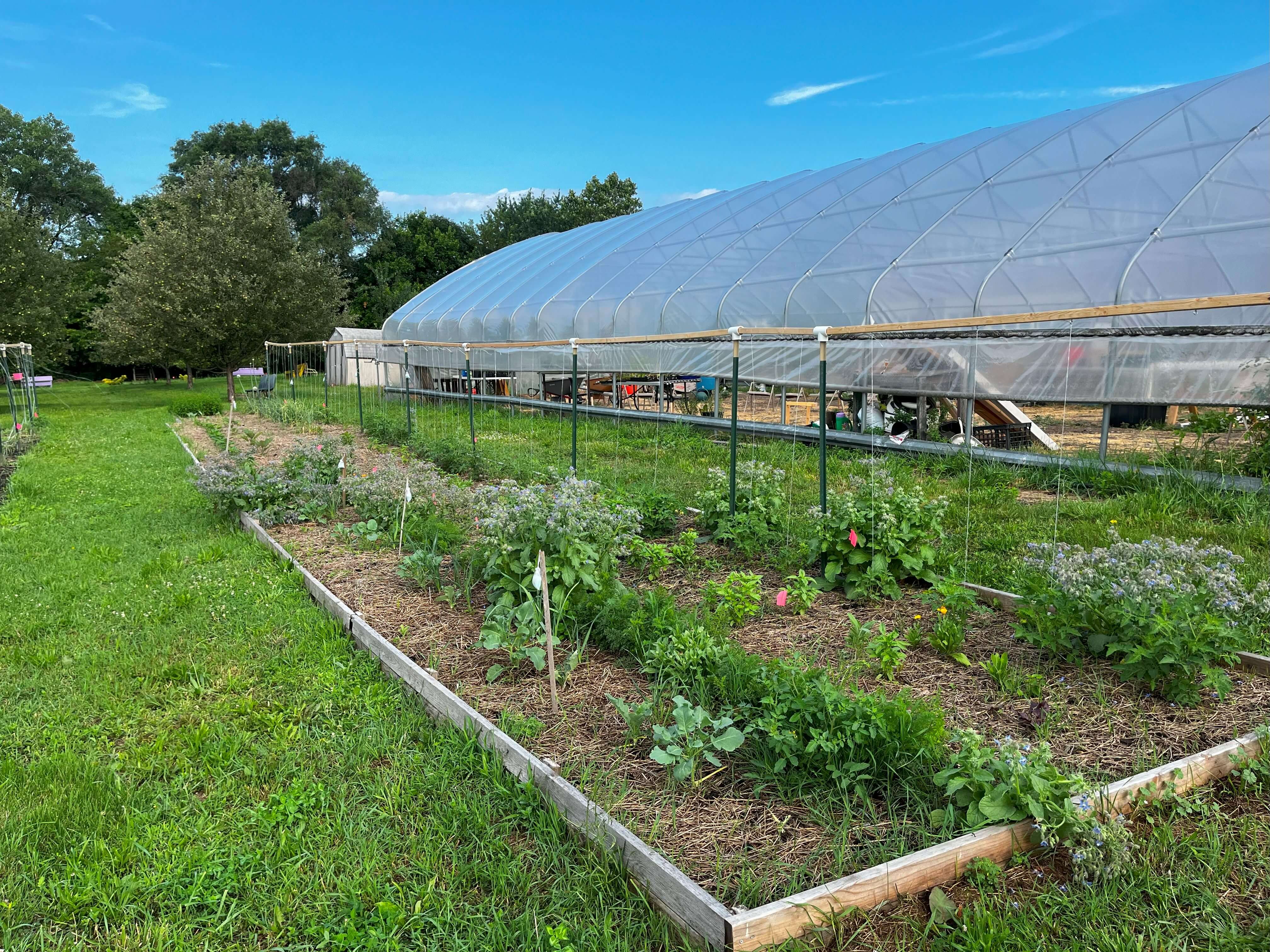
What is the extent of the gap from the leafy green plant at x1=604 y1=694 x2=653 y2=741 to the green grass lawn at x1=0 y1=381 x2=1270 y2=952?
45 centimetres

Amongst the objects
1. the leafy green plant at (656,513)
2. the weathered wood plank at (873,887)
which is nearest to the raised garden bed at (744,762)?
the weathered wood plank at (873,887)

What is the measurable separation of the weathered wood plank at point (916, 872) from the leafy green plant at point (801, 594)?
171cm

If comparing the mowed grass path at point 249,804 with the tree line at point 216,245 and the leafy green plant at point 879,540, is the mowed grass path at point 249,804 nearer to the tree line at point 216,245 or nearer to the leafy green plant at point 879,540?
the leafy green plant at point 879,540

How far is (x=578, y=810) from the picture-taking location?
8.07 feet

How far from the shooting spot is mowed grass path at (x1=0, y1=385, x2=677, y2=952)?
2.16 metres

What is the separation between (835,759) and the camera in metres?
Answer: 2.62

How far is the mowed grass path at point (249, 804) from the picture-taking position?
7.10 ft

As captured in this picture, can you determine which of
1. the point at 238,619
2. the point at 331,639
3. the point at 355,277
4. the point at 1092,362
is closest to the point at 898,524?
the point at 331,639

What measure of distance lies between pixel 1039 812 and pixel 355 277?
1721 inches

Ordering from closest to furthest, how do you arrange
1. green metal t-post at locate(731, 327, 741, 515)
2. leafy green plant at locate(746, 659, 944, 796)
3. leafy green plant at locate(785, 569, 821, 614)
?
leafy green plant at locate(746, 659, 944, 796) < leafy green plant at locate(785, 569, 821, 614) < green metal t-post at locate(731, 327, 741, 515)

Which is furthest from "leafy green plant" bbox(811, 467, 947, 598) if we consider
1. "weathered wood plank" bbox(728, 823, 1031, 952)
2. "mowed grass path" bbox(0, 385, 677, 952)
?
"mowed grass path" bbox(0, 385, 677, 952)

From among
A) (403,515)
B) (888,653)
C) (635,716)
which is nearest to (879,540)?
(888,653)

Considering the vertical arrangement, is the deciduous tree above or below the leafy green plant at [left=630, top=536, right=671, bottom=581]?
above

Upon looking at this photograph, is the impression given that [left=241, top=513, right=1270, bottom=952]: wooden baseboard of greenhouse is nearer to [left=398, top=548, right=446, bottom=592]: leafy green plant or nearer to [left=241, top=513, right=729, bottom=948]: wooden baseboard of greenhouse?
[left=241, top=513, right=729, bottom=948]: wooden baseboard of greenhouse
